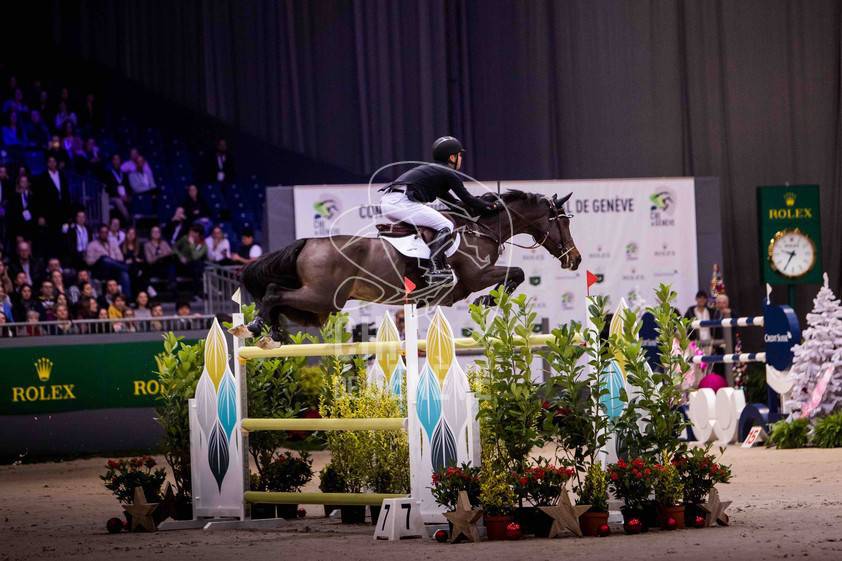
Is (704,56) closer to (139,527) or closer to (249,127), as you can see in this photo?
(249,127)

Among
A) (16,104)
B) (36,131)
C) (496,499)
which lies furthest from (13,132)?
(496,499)

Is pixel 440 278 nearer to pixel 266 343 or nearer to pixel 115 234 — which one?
pixel 266 343

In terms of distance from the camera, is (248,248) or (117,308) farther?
(248,248)

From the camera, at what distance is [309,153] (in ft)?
57.3

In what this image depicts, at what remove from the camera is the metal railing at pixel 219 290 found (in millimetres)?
12898

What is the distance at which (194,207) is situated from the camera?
617 inches

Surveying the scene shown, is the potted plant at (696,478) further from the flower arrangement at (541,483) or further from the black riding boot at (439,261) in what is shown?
the black riding boot at (439,261)

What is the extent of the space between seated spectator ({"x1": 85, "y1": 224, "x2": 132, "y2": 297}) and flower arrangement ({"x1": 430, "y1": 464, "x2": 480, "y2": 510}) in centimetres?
944

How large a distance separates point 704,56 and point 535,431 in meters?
12.8

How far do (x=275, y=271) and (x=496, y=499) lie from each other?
175 cm

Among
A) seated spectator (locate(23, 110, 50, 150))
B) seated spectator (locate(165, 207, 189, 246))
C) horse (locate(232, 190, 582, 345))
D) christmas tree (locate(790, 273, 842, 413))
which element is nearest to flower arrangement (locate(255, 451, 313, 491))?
horse (locate(232, 190, 582, 345))

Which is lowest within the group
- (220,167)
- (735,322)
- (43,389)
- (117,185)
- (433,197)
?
(43,389)

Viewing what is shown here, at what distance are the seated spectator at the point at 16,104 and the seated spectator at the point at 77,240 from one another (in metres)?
1.96

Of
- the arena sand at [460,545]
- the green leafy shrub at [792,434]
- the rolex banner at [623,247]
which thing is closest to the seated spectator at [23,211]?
the rolex banner at [623,247]
